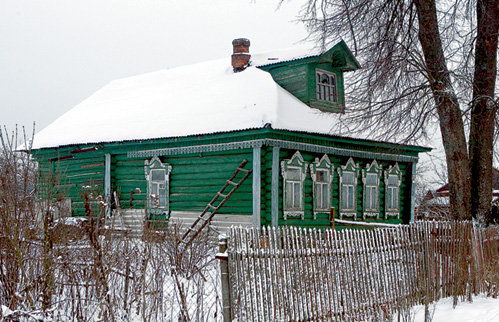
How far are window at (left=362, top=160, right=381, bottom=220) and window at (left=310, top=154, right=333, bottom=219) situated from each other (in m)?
1.86

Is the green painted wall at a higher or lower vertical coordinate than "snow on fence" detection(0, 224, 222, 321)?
higher

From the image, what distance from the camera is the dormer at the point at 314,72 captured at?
15062mm

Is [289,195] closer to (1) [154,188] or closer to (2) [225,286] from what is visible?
(1) [154,188]

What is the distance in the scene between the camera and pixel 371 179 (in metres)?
16.4

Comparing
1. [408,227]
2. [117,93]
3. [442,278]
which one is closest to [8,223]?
[408,227]

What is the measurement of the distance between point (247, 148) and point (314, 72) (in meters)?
3.83

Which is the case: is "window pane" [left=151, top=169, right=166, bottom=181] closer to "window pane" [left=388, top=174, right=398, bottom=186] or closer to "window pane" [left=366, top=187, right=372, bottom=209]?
"window pane" [left=366, top=187, right=372, bottom=209]

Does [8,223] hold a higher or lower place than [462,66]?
lower

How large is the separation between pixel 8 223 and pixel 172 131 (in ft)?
31.3

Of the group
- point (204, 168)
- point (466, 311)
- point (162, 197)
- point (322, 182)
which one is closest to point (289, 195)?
point (322, 182)

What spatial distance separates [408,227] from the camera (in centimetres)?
803

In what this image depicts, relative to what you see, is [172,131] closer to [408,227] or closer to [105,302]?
[408,227]

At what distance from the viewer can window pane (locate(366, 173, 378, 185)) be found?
16250 millimetres

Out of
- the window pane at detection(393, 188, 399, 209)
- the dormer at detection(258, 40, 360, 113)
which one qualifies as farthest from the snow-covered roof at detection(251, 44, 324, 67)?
the window pane at detection(393, 188, 399, 209)
